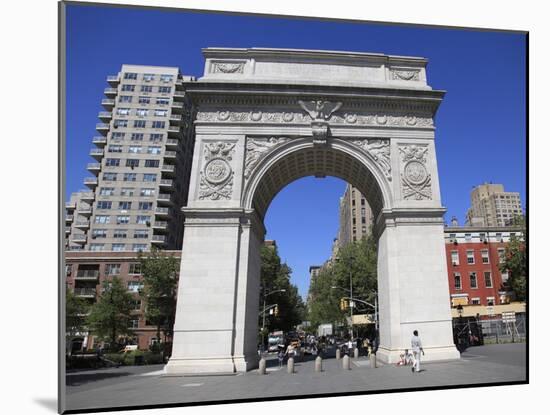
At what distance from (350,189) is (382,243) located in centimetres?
7531

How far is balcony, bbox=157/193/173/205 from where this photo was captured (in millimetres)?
50375

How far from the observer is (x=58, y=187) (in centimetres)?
941

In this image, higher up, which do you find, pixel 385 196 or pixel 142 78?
pixel 142 78

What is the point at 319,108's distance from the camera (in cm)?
1848

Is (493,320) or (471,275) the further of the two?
(471,275)

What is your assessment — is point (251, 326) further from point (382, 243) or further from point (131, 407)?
point (131, 407)

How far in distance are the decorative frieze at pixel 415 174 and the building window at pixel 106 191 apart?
115 feet

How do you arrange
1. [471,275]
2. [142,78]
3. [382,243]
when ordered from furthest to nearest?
[142,78]
[471,275]
[382,243]

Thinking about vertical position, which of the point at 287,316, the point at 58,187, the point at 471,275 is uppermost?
the point at 58,187

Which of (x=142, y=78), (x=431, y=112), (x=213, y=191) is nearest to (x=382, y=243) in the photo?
(x=431, y=112)

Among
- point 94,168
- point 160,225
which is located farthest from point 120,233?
point 94,168

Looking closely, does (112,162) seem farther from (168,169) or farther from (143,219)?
(143,219)

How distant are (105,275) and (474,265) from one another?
3105cm

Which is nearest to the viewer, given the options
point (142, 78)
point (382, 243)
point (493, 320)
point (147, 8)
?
point (147, 8)
